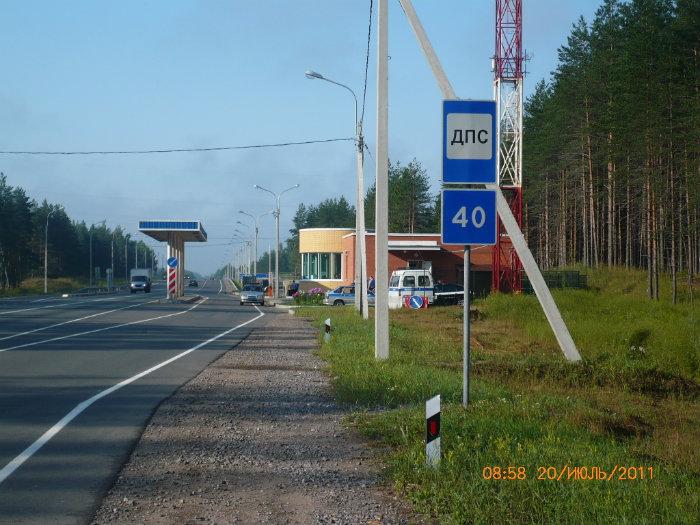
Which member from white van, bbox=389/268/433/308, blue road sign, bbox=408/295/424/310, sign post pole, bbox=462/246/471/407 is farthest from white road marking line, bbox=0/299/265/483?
white van, bbox=389/268/433/308

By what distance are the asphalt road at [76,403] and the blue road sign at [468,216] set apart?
4.20 m

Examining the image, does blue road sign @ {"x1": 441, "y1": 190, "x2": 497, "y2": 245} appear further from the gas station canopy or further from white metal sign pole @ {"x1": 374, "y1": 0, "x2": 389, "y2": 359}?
the gas station canopy

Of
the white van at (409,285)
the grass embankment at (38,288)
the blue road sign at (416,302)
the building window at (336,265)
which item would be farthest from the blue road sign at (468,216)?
the grass embankment at (38,288)

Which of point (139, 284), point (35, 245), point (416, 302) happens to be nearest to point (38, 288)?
point (139, 284)

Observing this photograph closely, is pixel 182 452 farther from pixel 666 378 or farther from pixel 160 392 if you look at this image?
pixel 666 378

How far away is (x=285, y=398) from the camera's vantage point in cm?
1223

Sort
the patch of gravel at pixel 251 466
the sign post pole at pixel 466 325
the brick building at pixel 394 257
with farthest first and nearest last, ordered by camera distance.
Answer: the brick building at pixel 394 257, the sign post pole at pixel 466 325, the patch of gravel at pixel 251 466

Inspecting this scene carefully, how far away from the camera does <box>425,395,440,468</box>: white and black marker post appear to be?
22.7 ft

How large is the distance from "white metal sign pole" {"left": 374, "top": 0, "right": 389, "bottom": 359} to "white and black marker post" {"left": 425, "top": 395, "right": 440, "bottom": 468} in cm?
944

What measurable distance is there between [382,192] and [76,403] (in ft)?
26.1

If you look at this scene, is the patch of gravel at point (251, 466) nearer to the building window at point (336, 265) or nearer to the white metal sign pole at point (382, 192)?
the white metal sign pole at point (382, 192)

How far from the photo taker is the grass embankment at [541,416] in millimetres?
5926

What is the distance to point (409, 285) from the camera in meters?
43.5

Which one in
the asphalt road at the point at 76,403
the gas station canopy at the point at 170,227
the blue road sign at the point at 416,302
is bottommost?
the asphalt road at the point at 76,403
